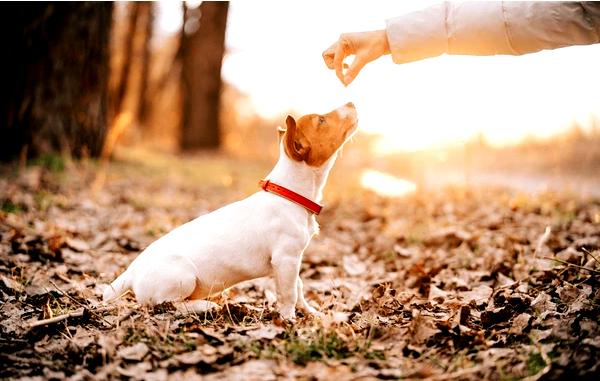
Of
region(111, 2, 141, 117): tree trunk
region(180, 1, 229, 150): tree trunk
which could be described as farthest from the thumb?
region(111, 2, 141, 117): tree trunk

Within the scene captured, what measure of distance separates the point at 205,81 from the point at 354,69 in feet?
38.1

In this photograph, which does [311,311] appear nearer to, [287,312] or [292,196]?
[287,312]

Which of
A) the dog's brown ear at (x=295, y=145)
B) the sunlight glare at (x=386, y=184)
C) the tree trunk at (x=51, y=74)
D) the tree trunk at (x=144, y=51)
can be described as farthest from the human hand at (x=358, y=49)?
the tree trunk at (x=144, y=51)

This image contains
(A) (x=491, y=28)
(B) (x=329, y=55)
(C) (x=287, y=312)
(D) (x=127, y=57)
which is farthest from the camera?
(D) (x=127, y=57)

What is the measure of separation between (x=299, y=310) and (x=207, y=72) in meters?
11.8

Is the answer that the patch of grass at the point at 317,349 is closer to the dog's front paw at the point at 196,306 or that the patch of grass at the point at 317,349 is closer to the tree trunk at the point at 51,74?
the dog's front paw at the point at 196,306

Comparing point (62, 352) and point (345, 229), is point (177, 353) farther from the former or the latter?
point (345, 229)

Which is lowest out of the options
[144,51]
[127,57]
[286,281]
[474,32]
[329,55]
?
[286,281]

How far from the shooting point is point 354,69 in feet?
11.4

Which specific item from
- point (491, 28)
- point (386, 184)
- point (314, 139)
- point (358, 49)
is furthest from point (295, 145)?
point (386, 184)

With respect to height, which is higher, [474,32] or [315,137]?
[474,32]

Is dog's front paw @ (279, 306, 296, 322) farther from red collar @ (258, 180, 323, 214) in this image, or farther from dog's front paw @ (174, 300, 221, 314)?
red collar @ (258, 180, 323, 214)

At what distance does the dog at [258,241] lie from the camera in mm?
3398

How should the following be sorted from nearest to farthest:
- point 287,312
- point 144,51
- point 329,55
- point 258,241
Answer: point 287,312
point 258,241
point 329,55
point 144,51
